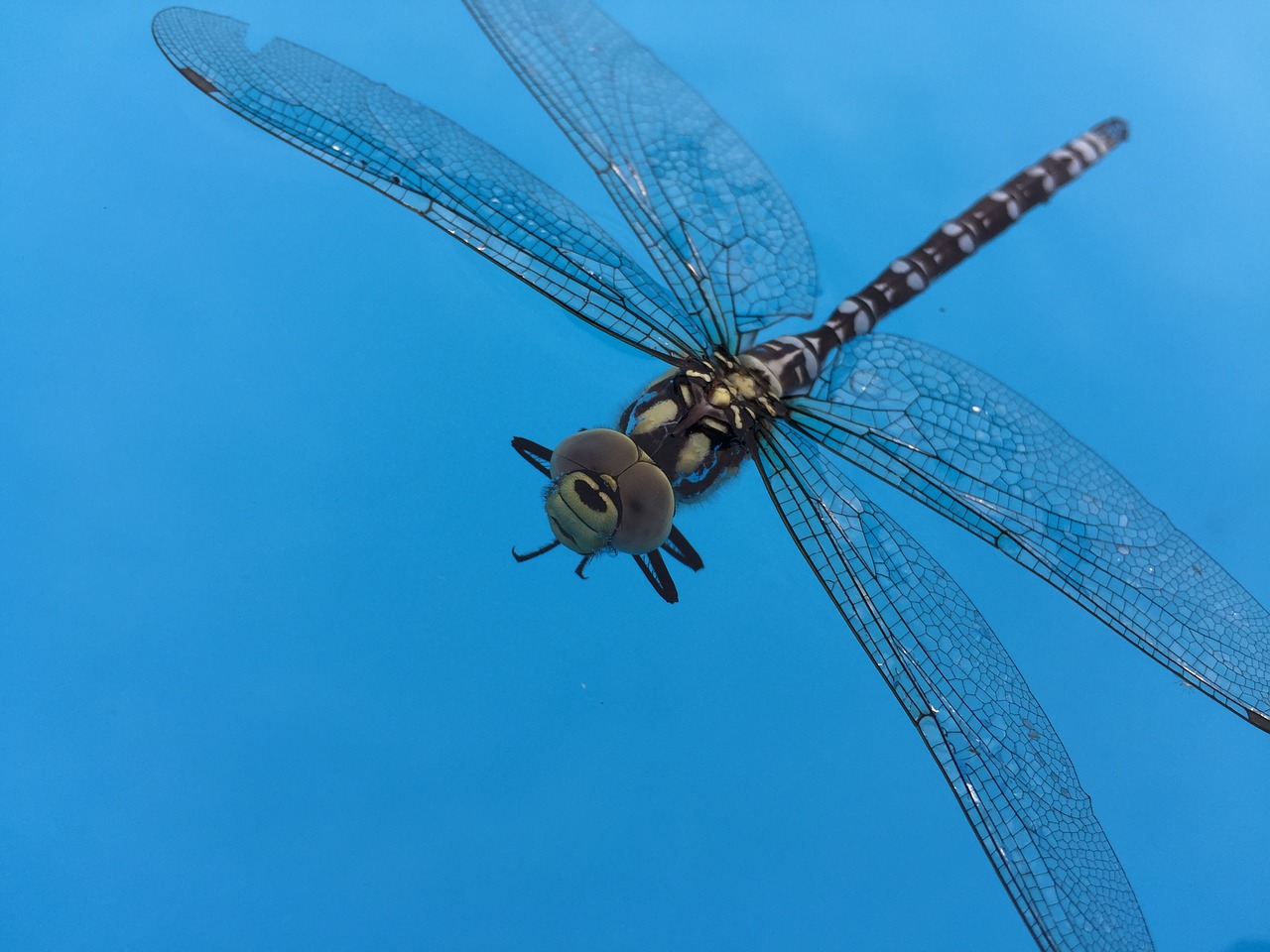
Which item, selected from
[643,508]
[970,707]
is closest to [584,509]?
[643,508]

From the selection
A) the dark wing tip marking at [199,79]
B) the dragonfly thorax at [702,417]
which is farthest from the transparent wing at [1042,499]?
the dark wing tip marking at [199,79]

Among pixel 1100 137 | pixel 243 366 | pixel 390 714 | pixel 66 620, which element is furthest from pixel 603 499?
pixel 1100 137

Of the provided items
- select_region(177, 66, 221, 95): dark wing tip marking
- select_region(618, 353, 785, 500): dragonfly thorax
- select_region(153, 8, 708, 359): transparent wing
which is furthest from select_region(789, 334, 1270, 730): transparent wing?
select_region(177, 66, 221, 95): dark wing tip marking

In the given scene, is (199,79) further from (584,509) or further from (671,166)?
(584,509)

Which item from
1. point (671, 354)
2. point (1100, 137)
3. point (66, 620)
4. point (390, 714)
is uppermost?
point (1100, 137)

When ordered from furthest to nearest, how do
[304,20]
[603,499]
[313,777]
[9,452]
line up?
1. [304,20]
2. [9,452]
3. [313,777]
4. [603,499]

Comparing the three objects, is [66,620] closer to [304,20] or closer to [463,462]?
[463,462]

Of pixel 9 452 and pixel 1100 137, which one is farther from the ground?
pixel 1100 137
